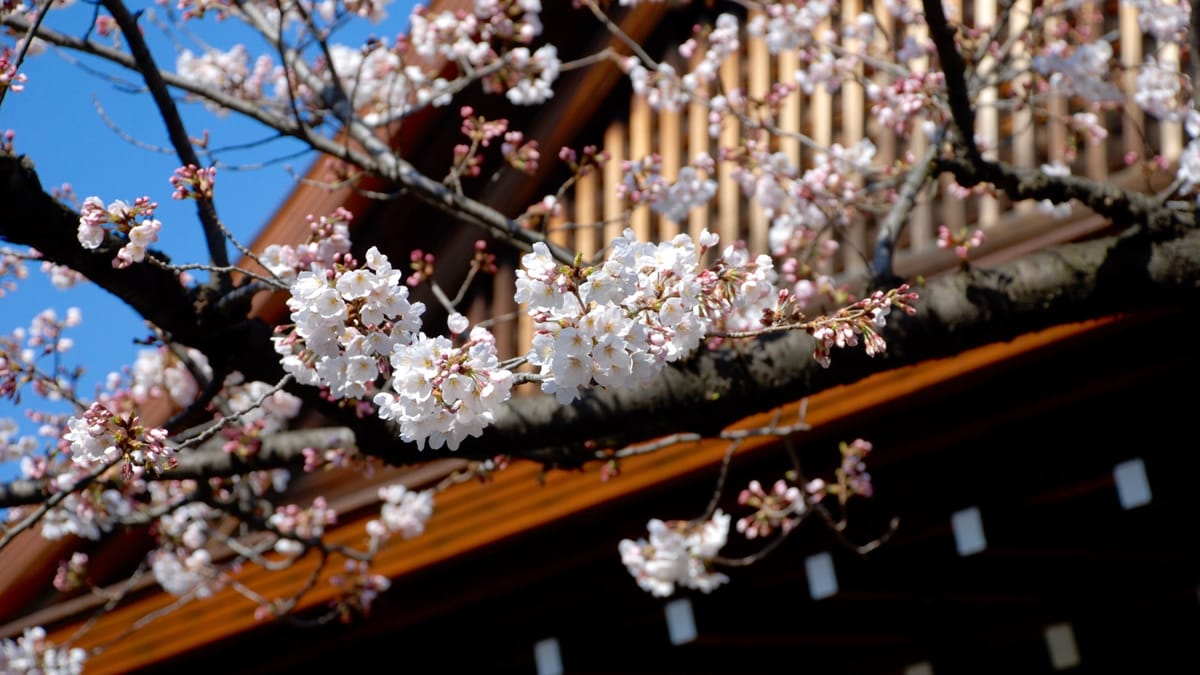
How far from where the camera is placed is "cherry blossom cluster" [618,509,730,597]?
386 centimetres

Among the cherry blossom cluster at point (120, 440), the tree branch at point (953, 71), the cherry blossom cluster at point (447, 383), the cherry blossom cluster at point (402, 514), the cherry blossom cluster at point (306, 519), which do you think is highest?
the tree branch at point (953, 71)

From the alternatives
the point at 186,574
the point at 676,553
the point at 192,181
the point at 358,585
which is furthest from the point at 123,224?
the point at 186,574

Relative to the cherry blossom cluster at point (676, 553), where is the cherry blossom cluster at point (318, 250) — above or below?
above

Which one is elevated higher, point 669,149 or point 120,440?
point 669,149

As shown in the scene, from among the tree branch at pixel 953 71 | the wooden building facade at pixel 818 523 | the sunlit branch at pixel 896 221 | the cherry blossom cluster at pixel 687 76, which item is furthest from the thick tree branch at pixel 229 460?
the cherry blossom cluster at pixel 687 76

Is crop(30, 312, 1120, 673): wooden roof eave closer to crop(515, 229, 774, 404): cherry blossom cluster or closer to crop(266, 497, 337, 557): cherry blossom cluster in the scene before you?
crop(266, 497, 337, 557): cherry blossom cluster

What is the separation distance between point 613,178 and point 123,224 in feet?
10.7

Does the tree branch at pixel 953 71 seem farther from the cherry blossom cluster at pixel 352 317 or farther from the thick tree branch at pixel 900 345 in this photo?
the cherry blossom cluster at pixel 352 317

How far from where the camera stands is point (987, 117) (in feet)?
14.8

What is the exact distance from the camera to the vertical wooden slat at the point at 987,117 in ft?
13.9

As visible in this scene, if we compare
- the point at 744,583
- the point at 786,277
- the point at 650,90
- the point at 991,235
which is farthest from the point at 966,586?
the point at 650,90

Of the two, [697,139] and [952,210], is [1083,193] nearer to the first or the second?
[952,210]

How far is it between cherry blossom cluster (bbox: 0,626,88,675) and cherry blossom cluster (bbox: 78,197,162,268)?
247 centimetres

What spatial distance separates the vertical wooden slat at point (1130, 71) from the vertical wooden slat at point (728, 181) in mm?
1329
